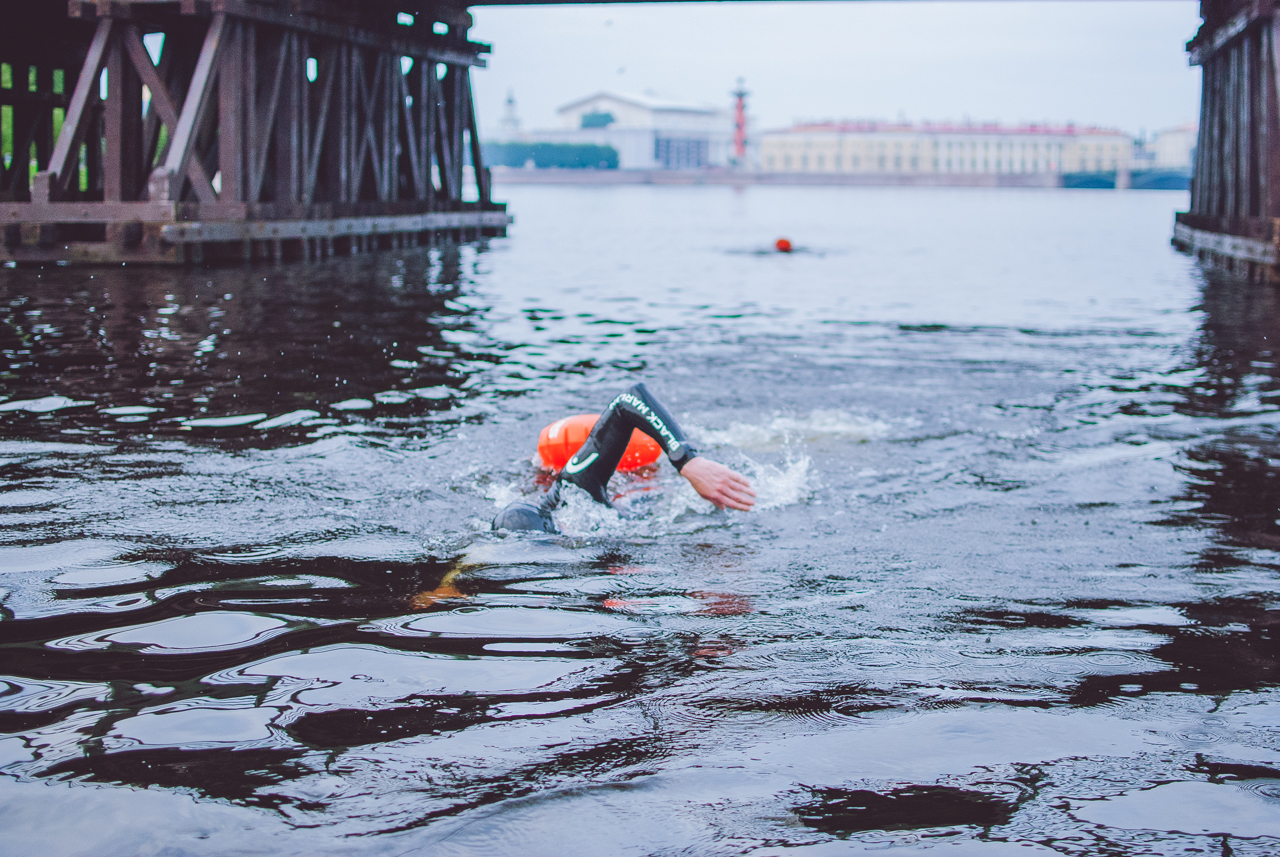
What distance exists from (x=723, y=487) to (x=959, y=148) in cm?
15627

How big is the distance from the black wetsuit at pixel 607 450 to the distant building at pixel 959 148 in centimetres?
15058

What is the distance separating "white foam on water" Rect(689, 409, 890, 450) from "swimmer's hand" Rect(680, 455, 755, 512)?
2619 mm

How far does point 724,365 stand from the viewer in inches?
449

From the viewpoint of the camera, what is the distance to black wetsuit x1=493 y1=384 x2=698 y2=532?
5.59m

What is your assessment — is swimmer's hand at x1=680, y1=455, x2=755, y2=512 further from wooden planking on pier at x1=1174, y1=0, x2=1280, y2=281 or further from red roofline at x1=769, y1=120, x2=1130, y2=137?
red roofline at x1=769, y1=120, x2=1130, y2=137

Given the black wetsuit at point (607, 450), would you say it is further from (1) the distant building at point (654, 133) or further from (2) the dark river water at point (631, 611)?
(1) the distant building at point (654, 133)

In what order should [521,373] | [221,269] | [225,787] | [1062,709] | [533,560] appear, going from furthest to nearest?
1. [221,269]
2. [521,373]
3. [533,560]
4. [1062,709]
5. [225,787]

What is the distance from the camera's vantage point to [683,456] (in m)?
5.42

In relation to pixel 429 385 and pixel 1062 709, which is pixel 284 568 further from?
pixel 429 385

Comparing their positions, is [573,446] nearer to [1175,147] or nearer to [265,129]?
[265,129]

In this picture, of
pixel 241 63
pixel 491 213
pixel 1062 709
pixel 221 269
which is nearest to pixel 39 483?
pixel 1062 709

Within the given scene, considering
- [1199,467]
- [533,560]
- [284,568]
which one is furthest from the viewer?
[1199,467]

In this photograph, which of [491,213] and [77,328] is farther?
[491,213]

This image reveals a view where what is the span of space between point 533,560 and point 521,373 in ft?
18.4
